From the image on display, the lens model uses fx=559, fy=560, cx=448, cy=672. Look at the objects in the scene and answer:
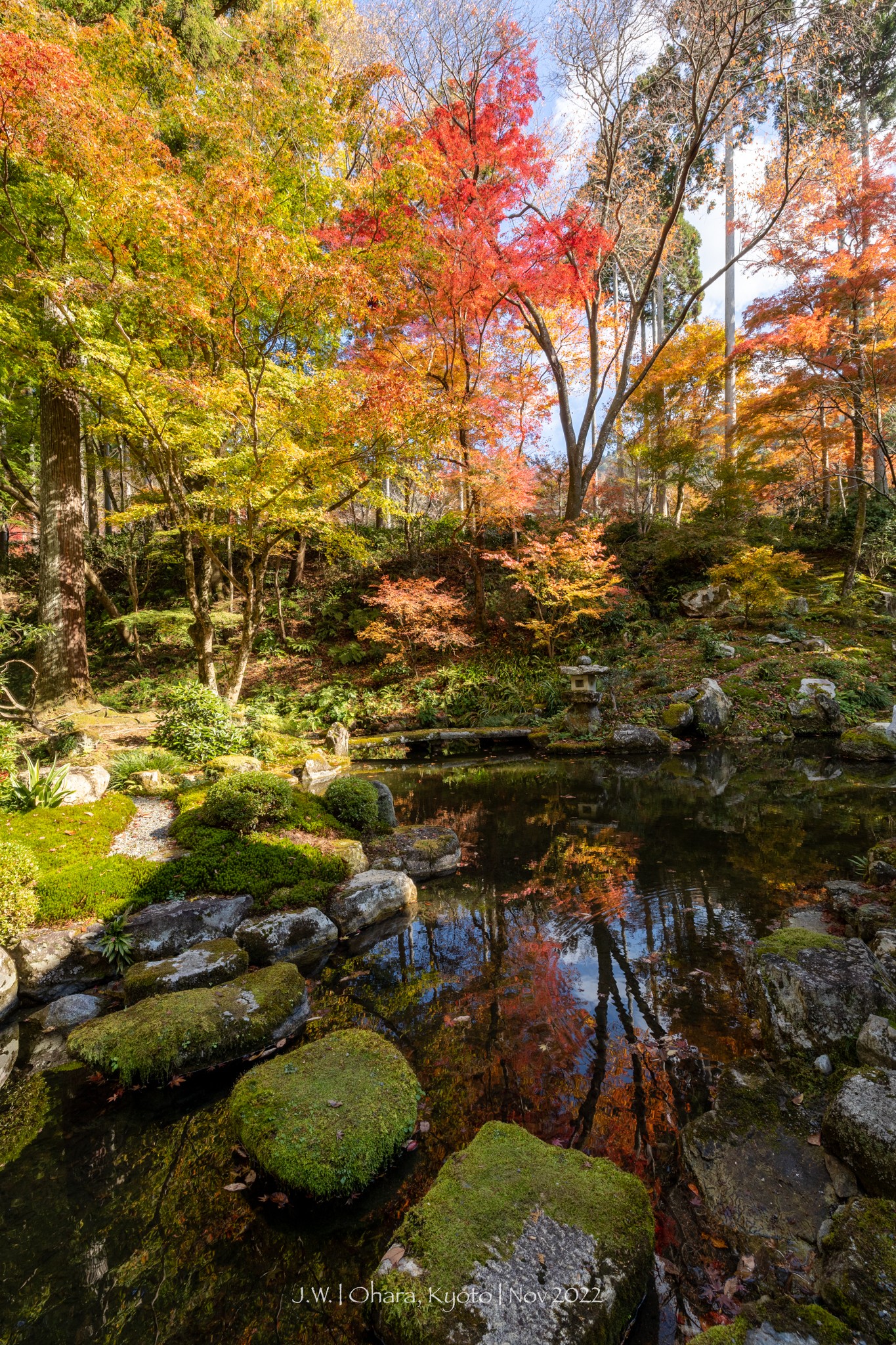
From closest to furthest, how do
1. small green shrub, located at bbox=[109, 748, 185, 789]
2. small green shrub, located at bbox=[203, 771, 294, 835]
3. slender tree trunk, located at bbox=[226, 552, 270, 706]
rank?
small green shrub, located at bbox=[203, 771, 294, 835]
small green shrub, located at bbox=[109, 748, 185, 789]
slender tree trunk, located at bbox=[226, 552, 270, 706]

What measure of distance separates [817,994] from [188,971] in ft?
12.3

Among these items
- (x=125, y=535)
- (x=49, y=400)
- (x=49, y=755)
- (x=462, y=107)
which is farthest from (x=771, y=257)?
(x=125, y=535)

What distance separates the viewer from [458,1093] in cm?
290

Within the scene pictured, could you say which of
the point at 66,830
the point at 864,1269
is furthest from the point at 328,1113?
the point at 66,830

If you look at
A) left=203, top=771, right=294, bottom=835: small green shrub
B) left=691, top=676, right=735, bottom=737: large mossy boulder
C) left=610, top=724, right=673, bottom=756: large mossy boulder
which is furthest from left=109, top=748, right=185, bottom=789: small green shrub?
left=691, top=676, right=735, bottom=737: large mossy boulder

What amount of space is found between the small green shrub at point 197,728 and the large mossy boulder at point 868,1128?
792cm

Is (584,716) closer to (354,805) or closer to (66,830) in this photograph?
(354,805)

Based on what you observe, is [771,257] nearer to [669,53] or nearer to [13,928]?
[669,53]

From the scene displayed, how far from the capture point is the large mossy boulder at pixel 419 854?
566cm

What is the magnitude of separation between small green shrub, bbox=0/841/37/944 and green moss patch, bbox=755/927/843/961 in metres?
4.85

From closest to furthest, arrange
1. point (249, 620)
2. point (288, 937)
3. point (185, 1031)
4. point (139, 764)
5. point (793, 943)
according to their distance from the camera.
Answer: point (185, 1031), point (793, 943), point (288, 937), point (139, 764), point (249, 620)

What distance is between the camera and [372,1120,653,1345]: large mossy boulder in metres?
1.71

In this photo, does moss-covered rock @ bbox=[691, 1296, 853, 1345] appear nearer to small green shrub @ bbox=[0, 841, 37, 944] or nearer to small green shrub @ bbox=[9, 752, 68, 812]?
small green shrub @ bbox=[0, 841, 37, 944]

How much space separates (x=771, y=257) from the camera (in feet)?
36.8
